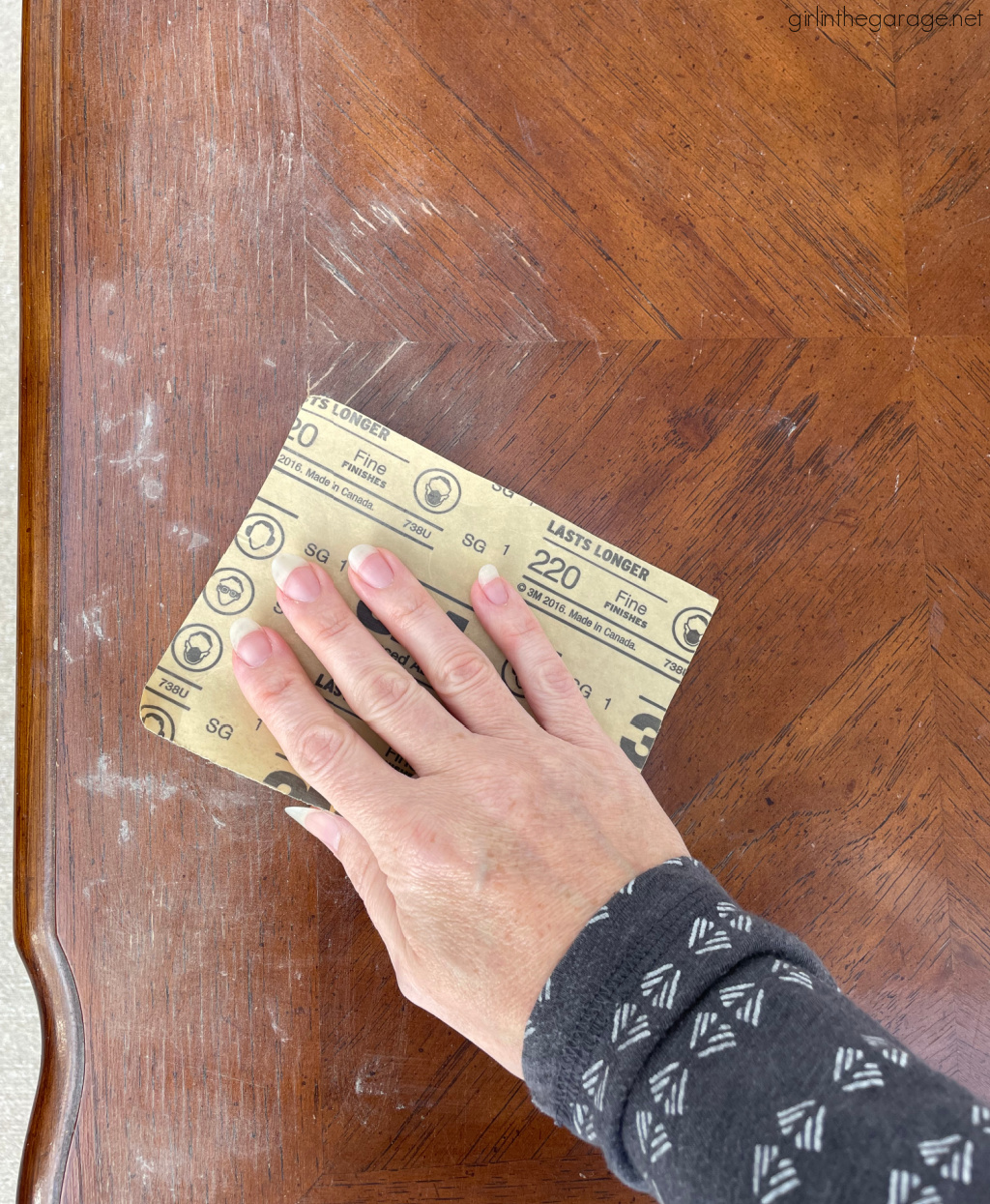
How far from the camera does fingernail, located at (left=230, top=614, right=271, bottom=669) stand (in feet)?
1.70

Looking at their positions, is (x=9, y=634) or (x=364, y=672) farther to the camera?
(x=9, y=634)

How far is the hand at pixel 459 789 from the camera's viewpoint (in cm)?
47

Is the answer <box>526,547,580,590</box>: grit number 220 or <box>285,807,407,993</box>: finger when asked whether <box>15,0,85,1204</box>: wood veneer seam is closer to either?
<box>285,807,407,993</box>: finger

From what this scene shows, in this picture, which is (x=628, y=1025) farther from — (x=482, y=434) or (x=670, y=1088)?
(x=482, y=434)

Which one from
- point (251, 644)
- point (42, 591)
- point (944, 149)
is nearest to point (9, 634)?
point (42, 591)

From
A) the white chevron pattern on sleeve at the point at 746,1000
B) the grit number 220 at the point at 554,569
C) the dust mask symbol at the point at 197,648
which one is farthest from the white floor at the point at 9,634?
the white chevron pattern on sleeve at the point at 746,1000

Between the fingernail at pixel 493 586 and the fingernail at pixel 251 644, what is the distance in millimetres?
159

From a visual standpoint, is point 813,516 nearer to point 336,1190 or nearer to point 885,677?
point 885,677

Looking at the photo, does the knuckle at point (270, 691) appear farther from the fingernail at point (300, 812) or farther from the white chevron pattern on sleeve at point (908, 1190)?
the white chevron pattern on sleeve at point (908, 1190)

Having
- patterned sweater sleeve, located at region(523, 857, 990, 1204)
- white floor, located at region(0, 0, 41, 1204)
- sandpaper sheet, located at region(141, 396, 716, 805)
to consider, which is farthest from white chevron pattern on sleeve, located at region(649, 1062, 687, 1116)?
white floor, located at region(0, 0, 41, 1204)

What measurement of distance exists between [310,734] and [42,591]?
0.24 meters

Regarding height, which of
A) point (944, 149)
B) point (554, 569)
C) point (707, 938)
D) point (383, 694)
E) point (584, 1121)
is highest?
point (944, 149)

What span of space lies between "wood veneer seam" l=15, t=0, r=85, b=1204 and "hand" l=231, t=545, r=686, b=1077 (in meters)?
0.17

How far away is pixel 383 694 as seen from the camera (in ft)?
1.67
